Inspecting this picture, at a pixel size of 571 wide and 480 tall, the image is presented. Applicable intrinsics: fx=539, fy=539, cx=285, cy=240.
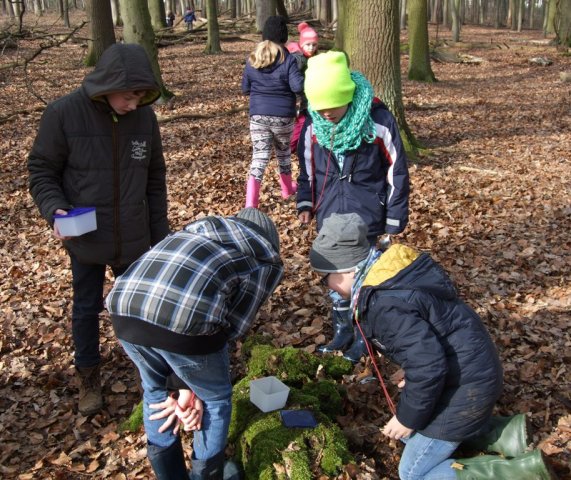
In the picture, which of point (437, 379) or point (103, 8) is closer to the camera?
point (437, 379)

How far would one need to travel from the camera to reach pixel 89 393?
3.82 metres

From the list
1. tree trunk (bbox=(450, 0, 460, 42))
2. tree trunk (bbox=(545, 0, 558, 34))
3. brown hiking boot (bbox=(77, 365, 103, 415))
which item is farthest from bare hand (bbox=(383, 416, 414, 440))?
tree trunk (bbox=(545, 0, 558, 34))

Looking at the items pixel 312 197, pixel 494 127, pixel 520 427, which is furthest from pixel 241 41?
pixel 520 427

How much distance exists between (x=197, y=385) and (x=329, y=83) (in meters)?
2.05

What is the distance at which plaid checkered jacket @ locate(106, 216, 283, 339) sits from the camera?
2.23 metres

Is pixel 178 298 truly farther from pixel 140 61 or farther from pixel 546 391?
pixel 546 391

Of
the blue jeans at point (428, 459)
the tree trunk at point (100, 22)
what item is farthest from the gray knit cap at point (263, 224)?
the tree trunk at point (100, 22)

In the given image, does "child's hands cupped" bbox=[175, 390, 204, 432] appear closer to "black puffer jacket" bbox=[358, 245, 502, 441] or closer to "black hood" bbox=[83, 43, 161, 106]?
"black puffer jacket" bbox=[358, 245, 502, 441]

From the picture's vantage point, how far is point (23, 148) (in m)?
9.44

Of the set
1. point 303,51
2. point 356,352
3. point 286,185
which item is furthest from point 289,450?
point 303,51

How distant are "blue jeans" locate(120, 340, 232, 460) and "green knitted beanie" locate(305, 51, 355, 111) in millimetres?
1769

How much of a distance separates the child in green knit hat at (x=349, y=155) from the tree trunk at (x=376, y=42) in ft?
13.8

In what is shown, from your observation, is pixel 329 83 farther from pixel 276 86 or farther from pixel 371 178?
pixel 276 86

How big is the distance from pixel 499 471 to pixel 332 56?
2630 mm
